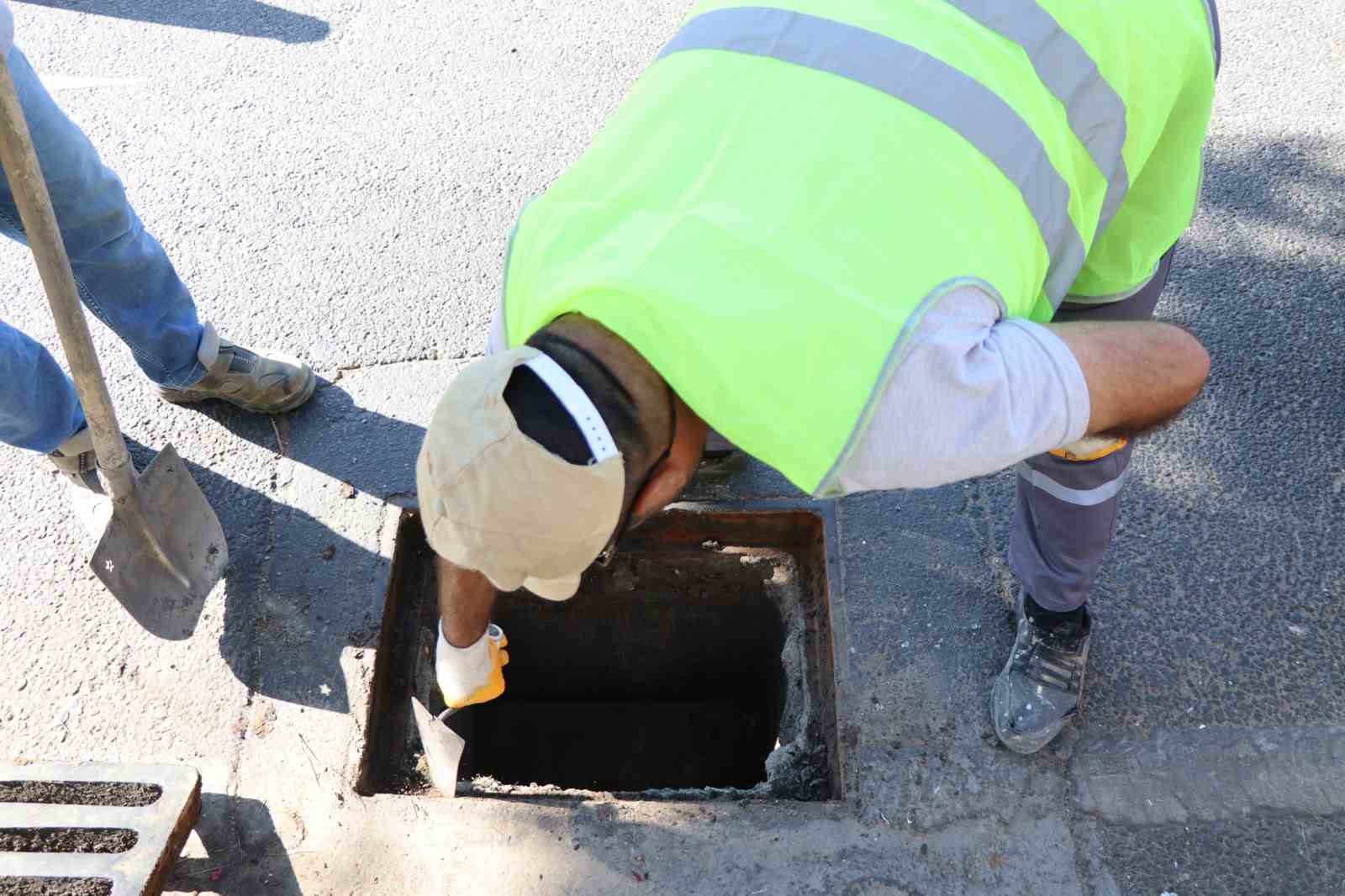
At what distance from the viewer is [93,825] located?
202cm

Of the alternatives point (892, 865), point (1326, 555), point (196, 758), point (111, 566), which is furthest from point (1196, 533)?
point (111, 566)

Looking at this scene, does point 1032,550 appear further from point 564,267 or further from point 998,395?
point 564,267

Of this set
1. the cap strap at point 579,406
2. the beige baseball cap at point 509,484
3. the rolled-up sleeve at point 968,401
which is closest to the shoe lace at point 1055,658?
the rolled-up sleeve at point 968,401

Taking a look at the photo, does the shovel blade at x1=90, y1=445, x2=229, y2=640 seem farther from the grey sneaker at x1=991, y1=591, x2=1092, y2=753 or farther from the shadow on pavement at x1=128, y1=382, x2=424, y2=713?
the grey sneaker at x1=991, y1=591, x2=1092, y2=753

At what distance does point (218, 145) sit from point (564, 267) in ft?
8.90

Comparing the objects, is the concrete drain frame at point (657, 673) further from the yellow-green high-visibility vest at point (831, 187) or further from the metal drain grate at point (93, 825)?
the yellow-green high-visibility vest at point (831, 187)

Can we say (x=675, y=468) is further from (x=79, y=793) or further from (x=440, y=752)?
(x=79, y=793)

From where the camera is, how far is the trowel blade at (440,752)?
2.17 m

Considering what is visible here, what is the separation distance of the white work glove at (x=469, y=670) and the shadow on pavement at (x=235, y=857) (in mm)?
446

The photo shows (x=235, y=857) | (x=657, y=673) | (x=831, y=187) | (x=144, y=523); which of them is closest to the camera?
(x=831, y=187)

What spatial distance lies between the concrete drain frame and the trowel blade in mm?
53

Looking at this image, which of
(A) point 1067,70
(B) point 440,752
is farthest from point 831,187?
(B) point 440,752

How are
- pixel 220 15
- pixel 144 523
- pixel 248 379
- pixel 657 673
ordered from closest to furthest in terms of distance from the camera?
1. pixel 144 523
2. pixel 248 379
3. pixel 657 673
4. pixel 220 15

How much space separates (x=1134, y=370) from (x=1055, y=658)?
981 millimetres
